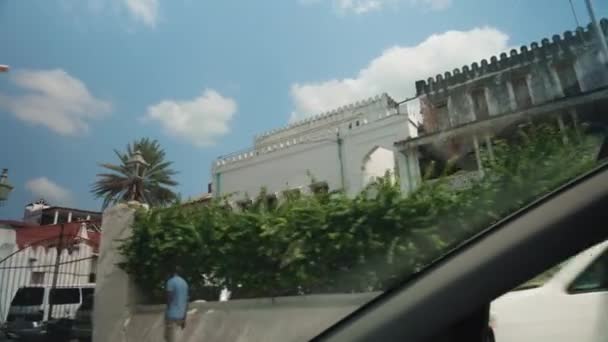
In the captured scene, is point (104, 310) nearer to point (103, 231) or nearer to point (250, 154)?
point (103, 231)

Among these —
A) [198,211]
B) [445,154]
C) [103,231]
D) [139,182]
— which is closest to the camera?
[198,211]

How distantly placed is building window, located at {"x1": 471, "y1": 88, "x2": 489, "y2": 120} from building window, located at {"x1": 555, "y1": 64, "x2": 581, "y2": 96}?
300 centimetres

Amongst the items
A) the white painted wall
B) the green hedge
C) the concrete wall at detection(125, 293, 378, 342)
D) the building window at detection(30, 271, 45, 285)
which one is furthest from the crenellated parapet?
the building window at detection(30, 271, 45, 285)

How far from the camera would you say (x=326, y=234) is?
15.6ft

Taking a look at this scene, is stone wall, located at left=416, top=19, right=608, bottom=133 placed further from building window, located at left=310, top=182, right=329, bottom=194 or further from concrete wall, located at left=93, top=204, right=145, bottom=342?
concrete wall, located at left=93, top=204, right=145, bottom=342

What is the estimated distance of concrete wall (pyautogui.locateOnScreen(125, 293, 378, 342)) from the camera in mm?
4547

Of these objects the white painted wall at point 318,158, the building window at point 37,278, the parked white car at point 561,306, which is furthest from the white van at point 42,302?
the parked white car at point 561,306

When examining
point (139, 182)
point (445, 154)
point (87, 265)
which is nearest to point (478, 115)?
point (445, 154)

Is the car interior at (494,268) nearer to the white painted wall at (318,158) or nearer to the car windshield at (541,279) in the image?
the car windshield at (541,279)

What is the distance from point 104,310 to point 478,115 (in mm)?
11474

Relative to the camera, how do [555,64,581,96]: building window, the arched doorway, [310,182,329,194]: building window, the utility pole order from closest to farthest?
the utility pole → [310,182,329,194]: building window → [555,64,581,96]: building window → the arched doorway

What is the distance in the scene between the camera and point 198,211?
601cm

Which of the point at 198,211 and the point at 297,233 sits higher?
the point at 198,211

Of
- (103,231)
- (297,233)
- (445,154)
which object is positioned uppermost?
(445,154)
